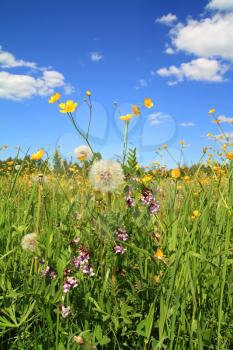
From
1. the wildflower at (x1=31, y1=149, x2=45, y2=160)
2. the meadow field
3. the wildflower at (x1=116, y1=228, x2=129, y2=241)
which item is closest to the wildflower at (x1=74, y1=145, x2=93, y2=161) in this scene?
the wildflower at (x1=31, y1=149, x2=45, y2=160)

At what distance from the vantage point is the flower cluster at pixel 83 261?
1.50 metres

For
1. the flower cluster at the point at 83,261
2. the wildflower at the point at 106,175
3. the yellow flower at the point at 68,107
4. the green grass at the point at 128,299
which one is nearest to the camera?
the green grass at the point at 128,299

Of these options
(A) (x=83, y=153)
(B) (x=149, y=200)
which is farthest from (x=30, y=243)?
(A) (x=83, y=153)

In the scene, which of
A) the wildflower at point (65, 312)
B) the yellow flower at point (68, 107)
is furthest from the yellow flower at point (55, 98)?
the wildflower at point (65, 312)

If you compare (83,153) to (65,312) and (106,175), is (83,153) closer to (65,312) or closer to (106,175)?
(106,175)

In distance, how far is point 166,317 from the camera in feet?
4.50

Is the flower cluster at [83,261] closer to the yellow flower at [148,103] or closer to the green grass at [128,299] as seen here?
the green grass at [128,299]

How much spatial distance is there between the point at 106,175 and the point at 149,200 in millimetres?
196

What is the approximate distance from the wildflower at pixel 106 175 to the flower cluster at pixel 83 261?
0.24 meters

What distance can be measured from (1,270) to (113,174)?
64 centimetres

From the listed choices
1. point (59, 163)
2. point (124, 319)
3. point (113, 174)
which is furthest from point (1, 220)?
point (124, 319)

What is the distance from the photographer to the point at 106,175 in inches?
65.6

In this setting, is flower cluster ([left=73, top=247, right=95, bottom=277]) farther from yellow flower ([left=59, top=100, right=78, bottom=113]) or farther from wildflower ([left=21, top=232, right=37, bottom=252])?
yellow flower ([left=59, top=100, right=78, bottom=113])

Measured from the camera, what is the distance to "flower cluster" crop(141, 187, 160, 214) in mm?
1620
